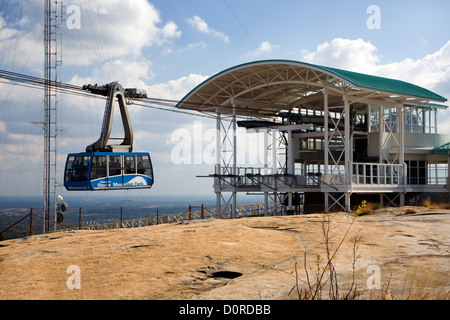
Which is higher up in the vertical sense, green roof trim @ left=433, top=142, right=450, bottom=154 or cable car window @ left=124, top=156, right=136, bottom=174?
green roof trim @ left=433, top=142, right=450, bottom=154

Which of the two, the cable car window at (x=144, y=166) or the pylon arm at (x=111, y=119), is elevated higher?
the pylon arm at (x=111, y=119)

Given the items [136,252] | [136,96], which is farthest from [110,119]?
[136,252]

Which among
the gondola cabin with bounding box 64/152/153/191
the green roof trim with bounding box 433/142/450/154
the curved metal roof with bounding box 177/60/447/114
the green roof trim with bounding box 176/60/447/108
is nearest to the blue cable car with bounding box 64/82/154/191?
the gondola cabin with bounding box 64/152/153/191

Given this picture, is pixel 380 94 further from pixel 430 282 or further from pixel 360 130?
pixel 430 282

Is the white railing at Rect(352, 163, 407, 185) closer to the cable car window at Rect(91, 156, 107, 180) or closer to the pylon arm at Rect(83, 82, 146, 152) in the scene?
the pylon arm at Rect(83, 82, 146, 152)

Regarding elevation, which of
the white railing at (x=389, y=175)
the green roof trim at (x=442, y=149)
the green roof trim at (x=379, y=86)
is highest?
the green roof trim at (x=379, y=86)

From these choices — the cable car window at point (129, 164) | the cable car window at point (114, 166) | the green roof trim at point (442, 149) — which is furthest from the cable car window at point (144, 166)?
the green roof trim at point (442, 149)

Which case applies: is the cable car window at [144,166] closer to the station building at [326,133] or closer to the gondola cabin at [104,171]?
the gondola cabin at [104,171]
